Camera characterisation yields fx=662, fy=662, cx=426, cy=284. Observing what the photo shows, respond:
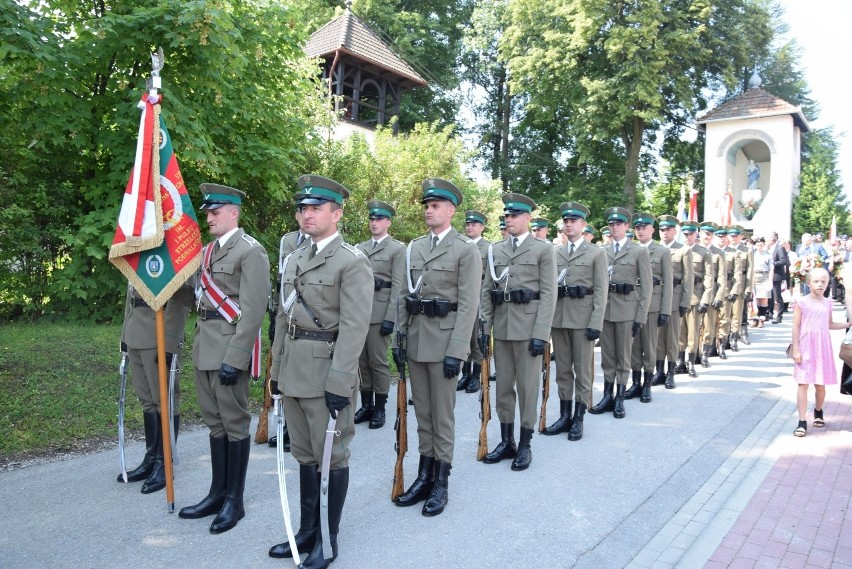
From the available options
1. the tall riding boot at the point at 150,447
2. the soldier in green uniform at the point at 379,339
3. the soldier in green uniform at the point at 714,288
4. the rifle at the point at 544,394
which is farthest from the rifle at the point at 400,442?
the soldier in green uniform at the point at 714,288

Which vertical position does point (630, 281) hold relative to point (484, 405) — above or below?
above

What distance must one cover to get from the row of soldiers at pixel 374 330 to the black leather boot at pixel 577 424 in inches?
0.5

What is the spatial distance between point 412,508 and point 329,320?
5.22ft

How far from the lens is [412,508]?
4.54 metres

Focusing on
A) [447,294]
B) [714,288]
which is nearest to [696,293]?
[714,288]

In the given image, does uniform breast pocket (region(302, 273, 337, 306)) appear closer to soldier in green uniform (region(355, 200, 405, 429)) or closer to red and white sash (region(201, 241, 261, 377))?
red and white sash (region(201, 241, 261, 377))

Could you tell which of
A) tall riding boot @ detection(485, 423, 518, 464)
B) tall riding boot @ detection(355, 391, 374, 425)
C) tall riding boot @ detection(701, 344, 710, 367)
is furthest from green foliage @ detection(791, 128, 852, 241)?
tall riding boot @ detection(485, 423, 518, 464)

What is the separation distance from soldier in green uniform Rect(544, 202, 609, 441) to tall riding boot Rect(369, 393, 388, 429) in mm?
1623

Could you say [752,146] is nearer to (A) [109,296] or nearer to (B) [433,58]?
(B) [433,58]

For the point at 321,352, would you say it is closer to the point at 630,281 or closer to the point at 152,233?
the point at 152,233

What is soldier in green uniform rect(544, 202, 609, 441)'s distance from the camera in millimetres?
6434

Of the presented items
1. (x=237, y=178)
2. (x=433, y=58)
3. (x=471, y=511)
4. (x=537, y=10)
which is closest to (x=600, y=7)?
(x=537, y=10)

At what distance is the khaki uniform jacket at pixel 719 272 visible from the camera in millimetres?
10359

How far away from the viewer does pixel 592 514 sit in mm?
4453
